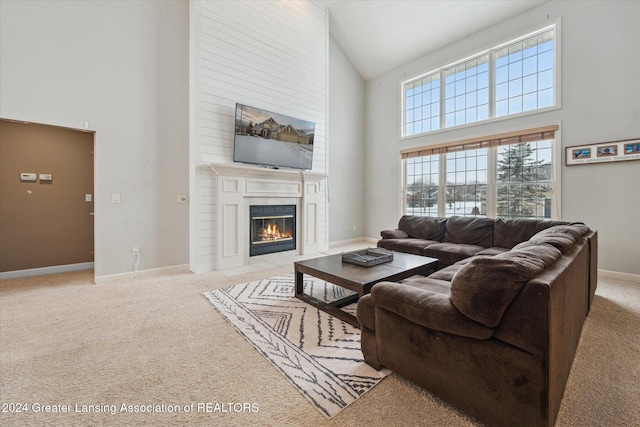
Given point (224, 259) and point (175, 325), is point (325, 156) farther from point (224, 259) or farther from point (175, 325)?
point (175, 325)

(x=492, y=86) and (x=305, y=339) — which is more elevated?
(x=492, y=86)

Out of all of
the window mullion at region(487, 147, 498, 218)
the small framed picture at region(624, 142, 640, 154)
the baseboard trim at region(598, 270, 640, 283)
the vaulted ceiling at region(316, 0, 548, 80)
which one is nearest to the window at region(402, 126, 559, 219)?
the window mullion at region(487, 147, 498, 218)

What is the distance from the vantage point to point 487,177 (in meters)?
4.81

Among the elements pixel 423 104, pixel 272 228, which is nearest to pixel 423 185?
pixel 423 104

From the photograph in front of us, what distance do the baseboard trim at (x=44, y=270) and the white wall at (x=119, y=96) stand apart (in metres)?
1.09

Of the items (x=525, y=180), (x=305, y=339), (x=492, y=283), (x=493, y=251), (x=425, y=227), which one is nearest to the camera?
(x=492, y=283)

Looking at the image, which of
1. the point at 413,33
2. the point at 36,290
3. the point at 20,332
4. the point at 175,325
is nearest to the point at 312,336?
the point at 175,325

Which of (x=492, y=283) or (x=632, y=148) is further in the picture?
(x=632, y=148)

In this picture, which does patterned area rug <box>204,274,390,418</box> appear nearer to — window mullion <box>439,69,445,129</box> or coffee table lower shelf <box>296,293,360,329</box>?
coffee table lower shelf <box>296,293,360,329</box>

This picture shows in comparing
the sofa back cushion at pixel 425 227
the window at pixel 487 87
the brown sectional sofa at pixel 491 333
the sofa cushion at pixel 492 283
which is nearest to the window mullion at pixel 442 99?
the window at pixel 487 87

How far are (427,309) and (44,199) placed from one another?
5.13m

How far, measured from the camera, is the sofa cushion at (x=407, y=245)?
3.76 metres

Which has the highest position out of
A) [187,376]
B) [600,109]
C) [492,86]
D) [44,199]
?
[492,86]

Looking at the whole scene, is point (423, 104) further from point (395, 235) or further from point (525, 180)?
point (395, 235)
